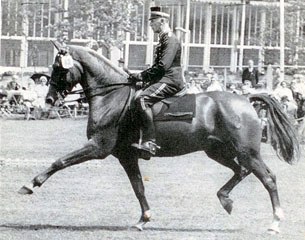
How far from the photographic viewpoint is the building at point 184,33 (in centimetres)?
1655

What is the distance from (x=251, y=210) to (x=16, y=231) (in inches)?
88.1

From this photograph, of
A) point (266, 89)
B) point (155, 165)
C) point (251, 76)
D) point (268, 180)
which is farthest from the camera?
point (251, 76)

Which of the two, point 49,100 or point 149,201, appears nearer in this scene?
point 49,100

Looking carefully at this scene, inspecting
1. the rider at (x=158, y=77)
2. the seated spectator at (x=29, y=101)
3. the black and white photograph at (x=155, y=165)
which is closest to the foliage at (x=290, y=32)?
the black and white photograph at (x=155, y=165)

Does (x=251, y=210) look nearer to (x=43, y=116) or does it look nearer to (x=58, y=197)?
(x=58, y=197)

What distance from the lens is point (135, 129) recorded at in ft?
21.5

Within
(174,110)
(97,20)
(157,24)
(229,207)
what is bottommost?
(229,207)

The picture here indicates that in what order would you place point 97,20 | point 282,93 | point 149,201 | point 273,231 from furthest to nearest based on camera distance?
point 97,20 < point 282,93 < point 149,201 < point 273,231

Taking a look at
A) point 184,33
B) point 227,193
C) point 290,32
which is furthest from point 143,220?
point 184,33

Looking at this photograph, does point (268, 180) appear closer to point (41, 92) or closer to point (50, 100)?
point (50, 100)

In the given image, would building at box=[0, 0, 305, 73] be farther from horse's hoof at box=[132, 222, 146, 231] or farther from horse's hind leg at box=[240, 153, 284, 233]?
horse's hoof at box=[132, 222, 146, 231]

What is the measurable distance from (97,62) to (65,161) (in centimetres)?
90

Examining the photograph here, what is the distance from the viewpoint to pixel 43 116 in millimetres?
16359

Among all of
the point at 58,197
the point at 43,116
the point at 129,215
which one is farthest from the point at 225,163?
the point at 43,116
